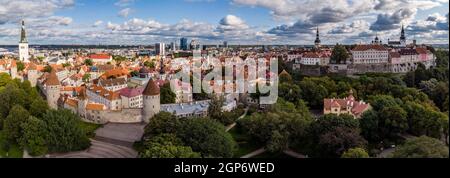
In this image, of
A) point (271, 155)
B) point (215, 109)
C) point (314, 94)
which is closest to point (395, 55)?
point (314, 94)

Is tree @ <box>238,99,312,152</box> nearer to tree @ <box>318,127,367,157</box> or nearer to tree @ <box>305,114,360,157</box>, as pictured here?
tree @ <box>305,114,360,157</box>

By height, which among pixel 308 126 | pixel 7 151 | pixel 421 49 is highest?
pixel 421 49

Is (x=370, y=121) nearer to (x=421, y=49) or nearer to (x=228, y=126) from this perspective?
(x=228, y=126)

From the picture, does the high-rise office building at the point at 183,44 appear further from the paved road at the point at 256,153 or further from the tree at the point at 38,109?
the paved road at the point at 256,153

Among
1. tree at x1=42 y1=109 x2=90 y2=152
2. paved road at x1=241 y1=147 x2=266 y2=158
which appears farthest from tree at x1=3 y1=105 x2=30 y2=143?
paved road at x1=241 y1=147 x2=266 y2=158
